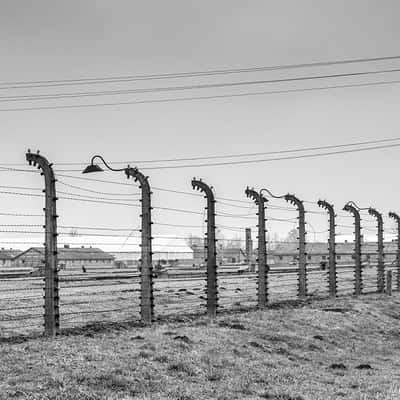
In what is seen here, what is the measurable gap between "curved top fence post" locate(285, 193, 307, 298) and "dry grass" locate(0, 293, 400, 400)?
5.15 metres

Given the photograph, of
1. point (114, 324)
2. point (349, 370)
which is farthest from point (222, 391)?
point (114, 324)

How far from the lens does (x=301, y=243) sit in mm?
21797

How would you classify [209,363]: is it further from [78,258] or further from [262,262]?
[78,258]

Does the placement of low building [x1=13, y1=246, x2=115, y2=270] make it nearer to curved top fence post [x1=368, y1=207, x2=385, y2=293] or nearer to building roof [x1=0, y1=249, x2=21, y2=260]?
building roof [x1=0, y1=249, x2=21, y2=260]

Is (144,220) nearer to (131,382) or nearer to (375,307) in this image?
(131,382)

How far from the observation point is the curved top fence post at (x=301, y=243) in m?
21.7

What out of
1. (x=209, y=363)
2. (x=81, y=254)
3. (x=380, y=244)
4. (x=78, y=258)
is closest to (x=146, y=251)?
(x=209, y=363)

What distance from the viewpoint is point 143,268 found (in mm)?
15094

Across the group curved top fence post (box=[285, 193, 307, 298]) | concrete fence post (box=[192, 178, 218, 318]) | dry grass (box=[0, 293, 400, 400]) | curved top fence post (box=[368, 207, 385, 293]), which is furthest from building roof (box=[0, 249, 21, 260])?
dry grass (box=[0, 293, 400, 400])

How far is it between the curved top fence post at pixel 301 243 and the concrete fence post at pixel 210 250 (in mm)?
5433

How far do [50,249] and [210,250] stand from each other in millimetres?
5452

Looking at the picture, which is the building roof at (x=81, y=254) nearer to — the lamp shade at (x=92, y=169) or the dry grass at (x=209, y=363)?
the lamp shade at (x=92, y=169)

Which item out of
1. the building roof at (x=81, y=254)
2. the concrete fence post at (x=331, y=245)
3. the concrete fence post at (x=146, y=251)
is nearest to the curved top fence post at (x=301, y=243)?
the concrete fence post at (x=331, y=245)

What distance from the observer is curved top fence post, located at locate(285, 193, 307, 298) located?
71.3ft
